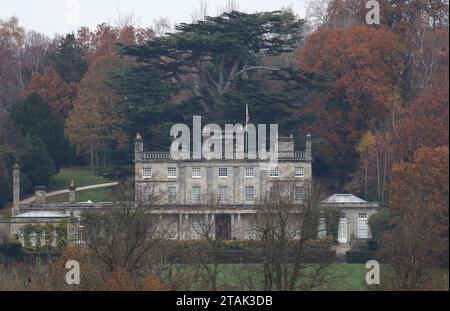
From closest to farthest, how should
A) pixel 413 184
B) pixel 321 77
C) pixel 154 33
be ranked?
1. pixel 413 184
2. pixel 321 77
3. pixel 154 33

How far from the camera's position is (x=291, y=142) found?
86125mm

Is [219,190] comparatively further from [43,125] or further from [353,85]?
[43,125]

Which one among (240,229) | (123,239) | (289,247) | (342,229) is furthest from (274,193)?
(123,239)

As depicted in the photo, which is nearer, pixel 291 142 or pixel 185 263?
pixel 185 263

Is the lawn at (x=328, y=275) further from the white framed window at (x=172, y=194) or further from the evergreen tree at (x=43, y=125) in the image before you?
the evergreen tree at (x=43, y=125)

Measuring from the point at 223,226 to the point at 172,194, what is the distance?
365 centimetres

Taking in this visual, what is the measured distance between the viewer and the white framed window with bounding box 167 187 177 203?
84.6 meters

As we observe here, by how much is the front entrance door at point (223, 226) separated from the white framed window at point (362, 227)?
20.0 feet

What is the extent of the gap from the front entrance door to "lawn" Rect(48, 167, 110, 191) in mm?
10627

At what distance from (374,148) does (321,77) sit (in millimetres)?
6886

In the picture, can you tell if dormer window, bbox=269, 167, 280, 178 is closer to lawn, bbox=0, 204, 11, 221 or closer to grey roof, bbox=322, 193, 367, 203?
grey roof, bbox=322, 193, 367, 203
